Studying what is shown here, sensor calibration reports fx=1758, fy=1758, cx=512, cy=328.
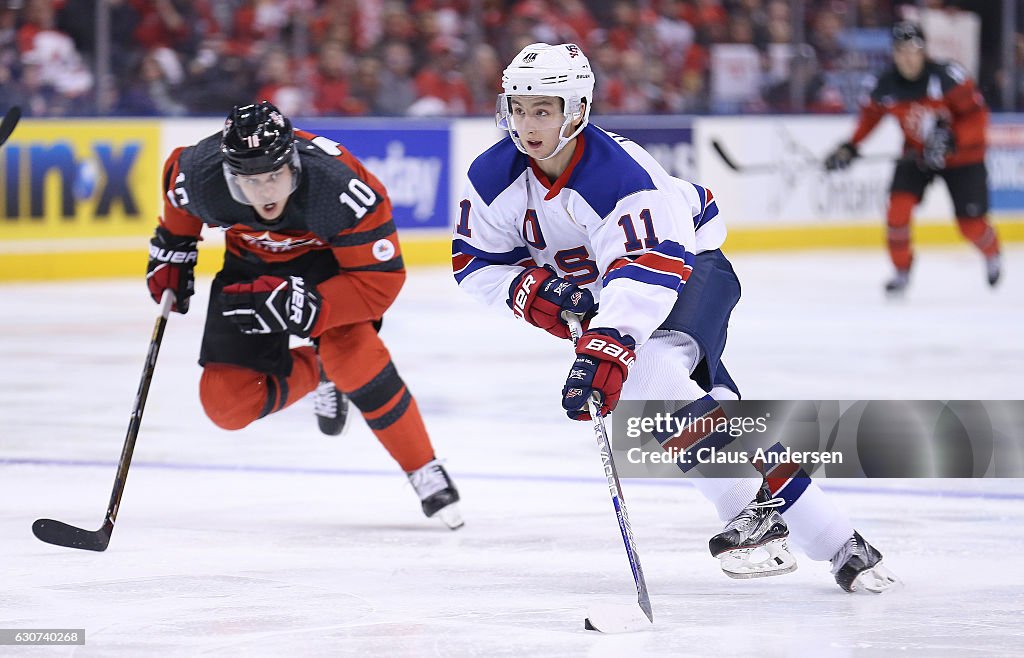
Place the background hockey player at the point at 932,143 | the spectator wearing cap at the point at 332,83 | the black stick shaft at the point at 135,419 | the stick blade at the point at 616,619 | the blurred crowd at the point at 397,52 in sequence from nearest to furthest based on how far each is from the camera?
the stick blade at the point at 616,619 → the black stick shaft at the point at 135,419 → the blurred crowd at the point at 397,52 → the background hockey player at the point at 932,143 → the spectator wearing cap at the point at 332,83

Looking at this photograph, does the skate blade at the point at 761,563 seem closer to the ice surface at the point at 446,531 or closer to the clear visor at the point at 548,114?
the ice surface at the point at 446,531

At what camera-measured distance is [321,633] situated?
115 inches

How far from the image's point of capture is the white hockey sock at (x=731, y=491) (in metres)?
3.24

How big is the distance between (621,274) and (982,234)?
6.59 metres

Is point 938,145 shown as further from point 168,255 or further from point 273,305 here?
point 273,305

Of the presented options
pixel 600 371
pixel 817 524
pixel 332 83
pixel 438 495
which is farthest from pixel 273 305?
pixel 332 83

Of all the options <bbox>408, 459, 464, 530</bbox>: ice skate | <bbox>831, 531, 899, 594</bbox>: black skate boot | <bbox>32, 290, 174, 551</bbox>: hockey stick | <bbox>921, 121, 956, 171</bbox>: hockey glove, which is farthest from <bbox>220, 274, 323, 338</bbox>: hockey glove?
<bbox>921, 121, 956, 171</bbox>: hockey glove

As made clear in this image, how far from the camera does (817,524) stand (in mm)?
3275

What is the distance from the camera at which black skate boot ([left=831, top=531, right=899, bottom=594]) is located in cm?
325

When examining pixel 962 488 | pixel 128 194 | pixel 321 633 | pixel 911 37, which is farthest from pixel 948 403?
pixel 128 194

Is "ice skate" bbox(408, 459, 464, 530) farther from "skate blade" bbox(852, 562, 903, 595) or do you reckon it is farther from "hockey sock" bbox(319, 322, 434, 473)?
"skate blade" bbox(852, 562, 903, 595)

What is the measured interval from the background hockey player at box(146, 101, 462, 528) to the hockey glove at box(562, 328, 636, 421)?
0.86m

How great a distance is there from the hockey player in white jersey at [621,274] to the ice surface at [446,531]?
12cm

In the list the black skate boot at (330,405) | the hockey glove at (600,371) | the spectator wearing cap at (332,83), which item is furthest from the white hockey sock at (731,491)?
the spectator wearing cap at (332,83)
